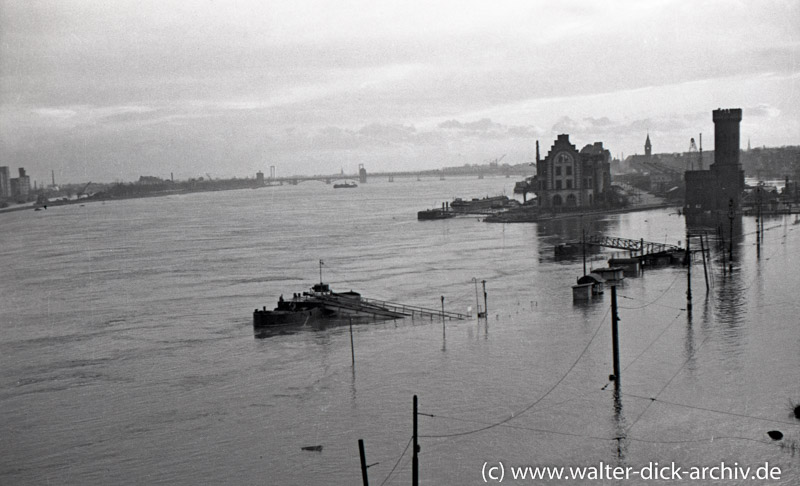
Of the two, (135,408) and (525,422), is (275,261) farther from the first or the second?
(525,422)

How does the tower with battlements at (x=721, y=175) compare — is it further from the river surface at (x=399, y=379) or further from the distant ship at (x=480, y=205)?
the river surface at (x=399, y=379)

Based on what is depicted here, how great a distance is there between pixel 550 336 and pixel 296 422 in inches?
318

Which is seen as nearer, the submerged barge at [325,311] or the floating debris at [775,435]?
the floating debris at [775,435]

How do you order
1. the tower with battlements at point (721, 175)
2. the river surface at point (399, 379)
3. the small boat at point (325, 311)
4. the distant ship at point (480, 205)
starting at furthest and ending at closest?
1. the distant ship at point (480, 205)
2. the tower with battlements at point (721, 175)
3. the small boat at point (325, 311)
4. the river surface at point (399, 379)

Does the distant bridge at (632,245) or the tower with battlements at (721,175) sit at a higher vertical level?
the tower with battlements at (721,175)

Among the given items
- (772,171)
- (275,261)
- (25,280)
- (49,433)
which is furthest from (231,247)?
(772,171)

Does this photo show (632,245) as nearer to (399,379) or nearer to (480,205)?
(399,379)

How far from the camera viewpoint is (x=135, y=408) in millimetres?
16953

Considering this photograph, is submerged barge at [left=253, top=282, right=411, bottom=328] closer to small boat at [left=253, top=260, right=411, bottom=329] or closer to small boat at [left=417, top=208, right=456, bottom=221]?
small boat at [left=253, top=260, right=411, bottom=329]

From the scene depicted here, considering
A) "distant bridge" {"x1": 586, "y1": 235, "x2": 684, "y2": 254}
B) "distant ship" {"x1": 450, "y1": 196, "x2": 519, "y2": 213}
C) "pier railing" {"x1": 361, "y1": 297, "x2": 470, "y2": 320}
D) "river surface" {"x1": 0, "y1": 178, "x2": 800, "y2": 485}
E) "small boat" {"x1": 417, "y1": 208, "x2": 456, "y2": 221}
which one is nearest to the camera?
"river surface" {"x1": 0, "y1": 178, "x2": 800, "y2": 485}

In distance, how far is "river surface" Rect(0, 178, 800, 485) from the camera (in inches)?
540

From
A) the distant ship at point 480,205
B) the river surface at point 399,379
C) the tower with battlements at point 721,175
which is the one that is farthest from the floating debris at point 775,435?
the distant ship at point 480,205

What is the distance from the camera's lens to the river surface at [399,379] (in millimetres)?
13711

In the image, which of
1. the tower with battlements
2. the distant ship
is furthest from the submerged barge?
the distant ship
